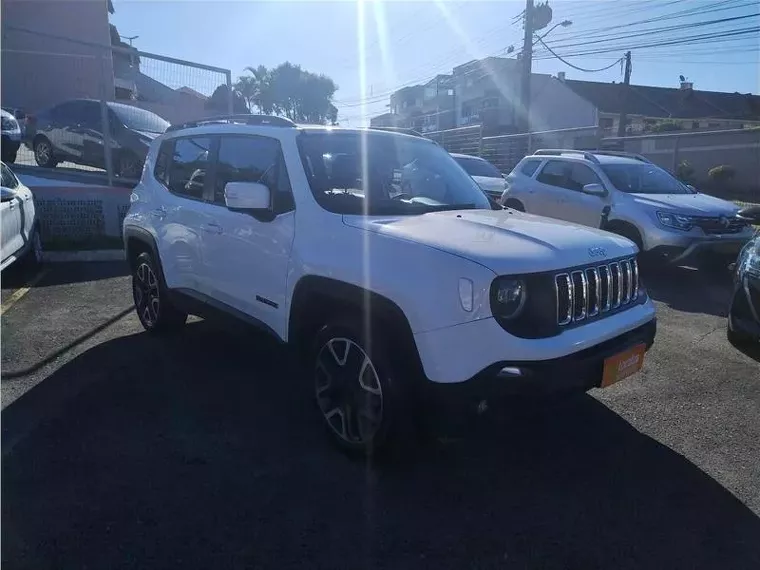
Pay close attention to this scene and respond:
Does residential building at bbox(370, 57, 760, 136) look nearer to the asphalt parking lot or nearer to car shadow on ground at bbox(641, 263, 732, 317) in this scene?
car shadow on ground at bbox(641, 263, 732, 317)

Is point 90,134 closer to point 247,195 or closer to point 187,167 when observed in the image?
point 187,167

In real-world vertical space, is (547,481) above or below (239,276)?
below

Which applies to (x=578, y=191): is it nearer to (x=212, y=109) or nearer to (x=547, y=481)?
(x=547, y=481)

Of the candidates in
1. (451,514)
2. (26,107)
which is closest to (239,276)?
(451,514)

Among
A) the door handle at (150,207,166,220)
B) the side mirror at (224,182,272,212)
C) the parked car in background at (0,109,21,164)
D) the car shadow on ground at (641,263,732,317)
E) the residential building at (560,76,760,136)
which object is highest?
the residential building at (560,76,760,136)

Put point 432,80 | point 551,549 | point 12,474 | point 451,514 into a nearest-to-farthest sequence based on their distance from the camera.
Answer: point 551,549 < point 451,514 < point 12,474 < point 432,80

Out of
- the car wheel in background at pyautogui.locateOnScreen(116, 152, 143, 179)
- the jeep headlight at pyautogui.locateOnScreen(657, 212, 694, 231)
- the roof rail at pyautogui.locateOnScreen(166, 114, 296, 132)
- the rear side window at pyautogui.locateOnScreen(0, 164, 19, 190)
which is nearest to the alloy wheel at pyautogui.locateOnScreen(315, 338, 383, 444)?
the roof rail at pyautogui.locateOnScreen(166, 114, 296, 132)

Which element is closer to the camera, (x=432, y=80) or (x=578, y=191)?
(x=578, y=191)

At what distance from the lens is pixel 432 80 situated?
5725 cm

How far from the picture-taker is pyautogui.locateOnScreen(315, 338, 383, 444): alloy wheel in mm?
3230

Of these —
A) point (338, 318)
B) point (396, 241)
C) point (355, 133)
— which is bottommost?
point (338, 318)

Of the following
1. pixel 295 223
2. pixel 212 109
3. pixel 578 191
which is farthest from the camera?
pixel 212 109

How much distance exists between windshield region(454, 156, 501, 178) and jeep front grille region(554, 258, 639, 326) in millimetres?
10795

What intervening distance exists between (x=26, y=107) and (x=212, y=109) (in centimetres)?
453
